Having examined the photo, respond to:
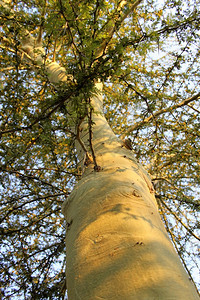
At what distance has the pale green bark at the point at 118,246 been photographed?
97 centimetres

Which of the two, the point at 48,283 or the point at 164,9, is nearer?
the point at 48,283

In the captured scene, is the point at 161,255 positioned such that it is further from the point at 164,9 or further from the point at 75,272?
the point at 164,9

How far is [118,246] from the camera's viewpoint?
114 centimetres

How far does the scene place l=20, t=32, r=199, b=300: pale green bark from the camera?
97cm

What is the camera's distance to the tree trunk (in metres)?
0.97

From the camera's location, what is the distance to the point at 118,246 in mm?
1141

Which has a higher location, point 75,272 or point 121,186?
point 121,186

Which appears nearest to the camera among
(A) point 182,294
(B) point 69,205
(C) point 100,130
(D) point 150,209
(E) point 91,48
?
(A) point 182,294

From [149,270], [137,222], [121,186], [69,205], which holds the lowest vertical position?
[149,270]

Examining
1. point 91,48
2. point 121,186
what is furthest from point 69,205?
point 91,48

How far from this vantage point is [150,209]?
1463 millimetres

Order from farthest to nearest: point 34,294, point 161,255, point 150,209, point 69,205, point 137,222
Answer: point 34,294
point 69,205
point 150,209
point 137,222
point 161,255

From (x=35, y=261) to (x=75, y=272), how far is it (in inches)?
127

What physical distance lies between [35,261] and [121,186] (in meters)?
3.20
